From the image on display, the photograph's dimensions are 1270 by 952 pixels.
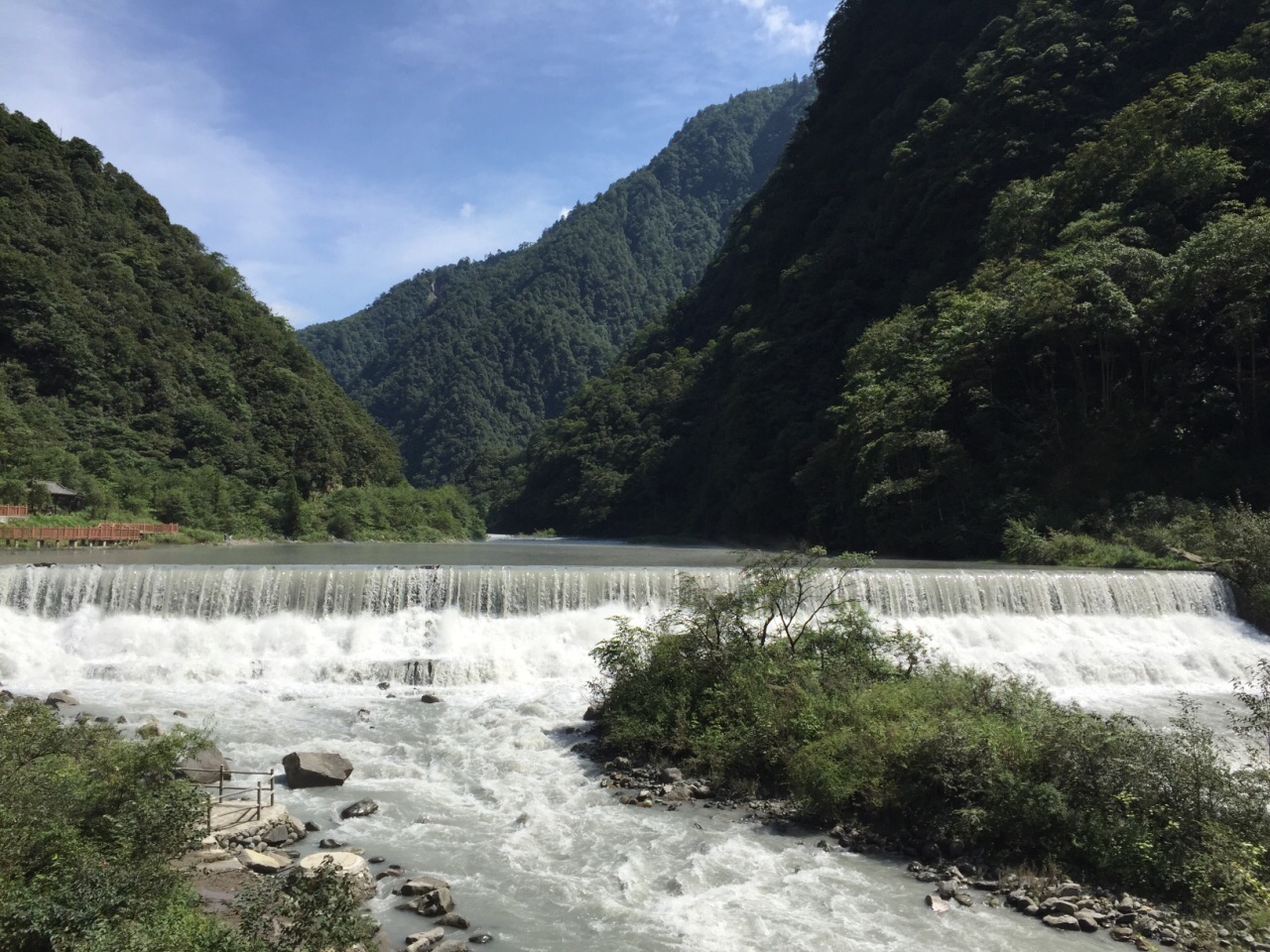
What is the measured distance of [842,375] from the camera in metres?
37.1

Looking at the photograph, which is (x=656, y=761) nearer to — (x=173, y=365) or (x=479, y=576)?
(x=479, y=576)

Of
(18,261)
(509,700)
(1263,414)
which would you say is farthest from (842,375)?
(18,261)

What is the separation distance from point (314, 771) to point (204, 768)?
3.95 ft

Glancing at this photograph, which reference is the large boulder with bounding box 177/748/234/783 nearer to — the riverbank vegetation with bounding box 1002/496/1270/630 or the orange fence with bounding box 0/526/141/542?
the riverbank vegetation with bounding box 1002/496/1270/630

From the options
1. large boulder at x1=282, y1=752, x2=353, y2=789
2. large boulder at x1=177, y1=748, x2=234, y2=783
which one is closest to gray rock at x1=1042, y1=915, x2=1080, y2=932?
large boulder at x1=282, y1=752, x2=353, y2=789

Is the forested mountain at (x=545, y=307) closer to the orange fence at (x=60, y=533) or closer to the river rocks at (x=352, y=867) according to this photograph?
the orange fence at (x=60, y=533)

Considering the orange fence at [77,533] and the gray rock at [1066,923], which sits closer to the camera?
the gray rock at [1066,923]

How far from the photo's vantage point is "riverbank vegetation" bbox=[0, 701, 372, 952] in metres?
4.62

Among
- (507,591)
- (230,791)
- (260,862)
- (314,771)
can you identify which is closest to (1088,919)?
(260,862)

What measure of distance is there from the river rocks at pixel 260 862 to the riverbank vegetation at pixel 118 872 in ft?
1.75

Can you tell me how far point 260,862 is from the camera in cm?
706

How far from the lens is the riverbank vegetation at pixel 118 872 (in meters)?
4.62

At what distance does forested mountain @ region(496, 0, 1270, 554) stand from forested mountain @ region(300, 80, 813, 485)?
61.8m

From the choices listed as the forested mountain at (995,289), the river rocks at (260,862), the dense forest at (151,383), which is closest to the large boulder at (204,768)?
the river rocks at (260,862)
